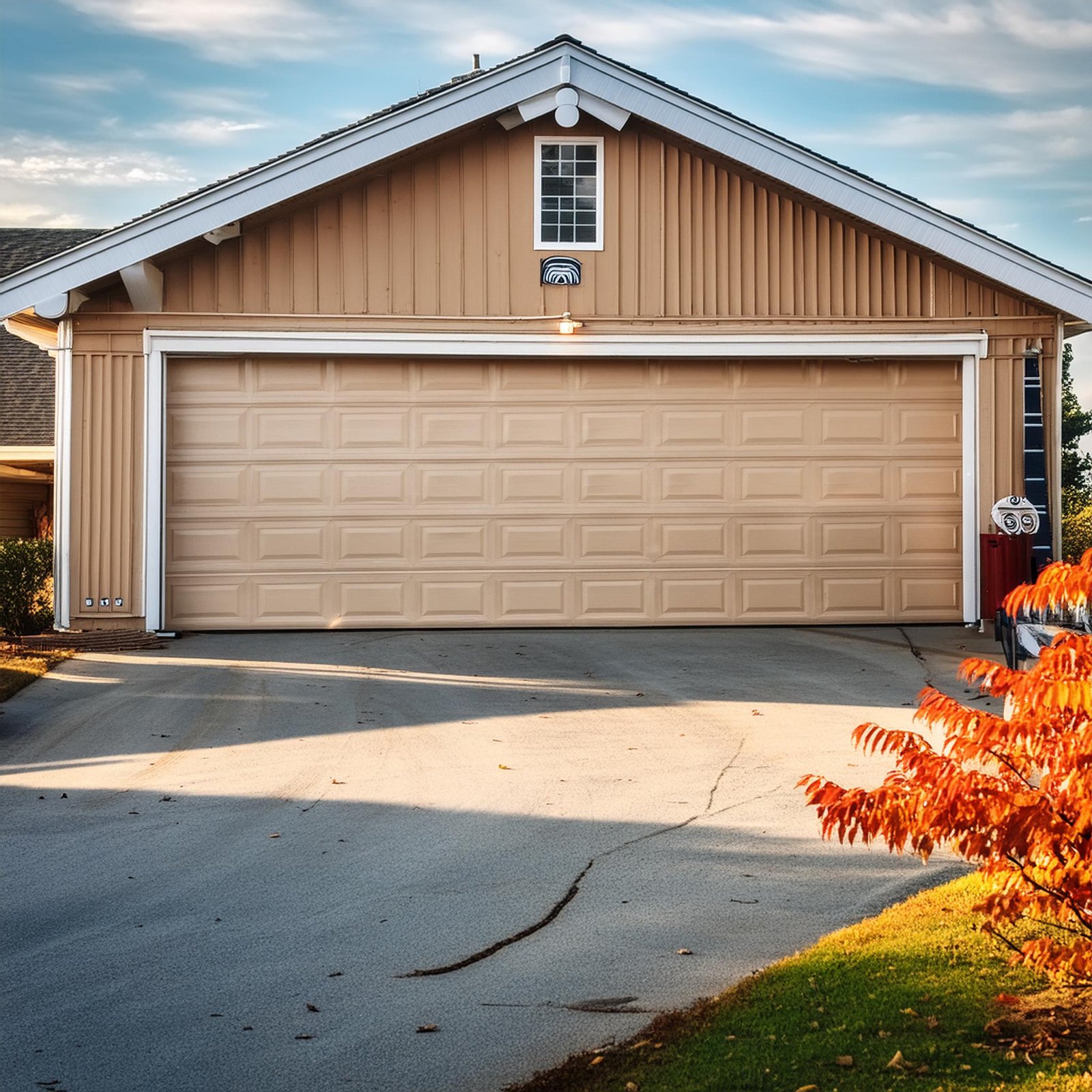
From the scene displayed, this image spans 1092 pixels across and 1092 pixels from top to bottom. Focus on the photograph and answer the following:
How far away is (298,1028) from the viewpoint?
3867 millimetres

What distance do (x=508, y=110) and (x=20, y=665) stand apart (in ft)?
22.2

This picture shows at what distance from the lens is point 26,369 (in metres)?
18.2

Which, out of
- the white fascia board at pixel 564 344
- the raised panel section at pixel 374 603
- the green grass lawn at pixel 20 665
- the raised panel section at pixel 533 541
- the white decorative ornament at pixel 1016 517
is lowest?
the green grass lawn at pixel 20 665

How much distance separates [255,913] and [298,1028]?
3.62 feet

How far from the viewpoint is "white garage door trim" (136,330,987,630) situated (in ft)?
40.3

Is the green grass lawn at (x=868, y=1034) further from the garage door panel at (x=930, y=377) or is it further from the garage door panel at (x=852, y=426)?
the garage door panel at (x=930, y=377)

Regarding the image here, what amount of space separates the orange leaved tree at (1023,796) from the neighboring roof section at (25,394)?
14.4m

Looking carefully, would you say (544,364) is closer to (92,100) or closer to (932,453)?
(932,453)

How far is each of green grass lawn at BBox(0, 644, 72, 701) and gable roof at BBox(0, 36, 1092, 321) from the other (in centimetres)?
312

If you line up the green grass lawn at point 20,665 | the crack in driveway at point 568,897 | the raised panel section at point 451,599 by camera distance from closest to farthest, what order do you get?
the crack in driveway at point 568,897, the green grass lawn at point 20,665, the raised panel section at point 451,599

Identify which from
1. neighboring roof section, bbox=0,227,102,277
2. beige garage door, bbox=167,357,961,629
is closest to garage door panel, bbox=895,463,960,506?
beige garage door, bbox=167,357,961,629

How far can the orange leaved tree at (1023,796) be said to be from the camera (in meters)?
3.64

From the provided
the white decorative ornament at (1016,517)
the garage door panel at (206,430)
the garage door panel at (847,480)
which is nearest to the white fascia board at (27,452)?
the garage door panel at (206,430)

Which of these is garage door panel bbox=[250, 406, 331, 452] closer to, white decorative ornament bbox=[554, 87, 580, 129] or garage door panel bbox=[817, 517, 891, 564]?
white decorative ornament bbox=[554, 87, 580, 129]
